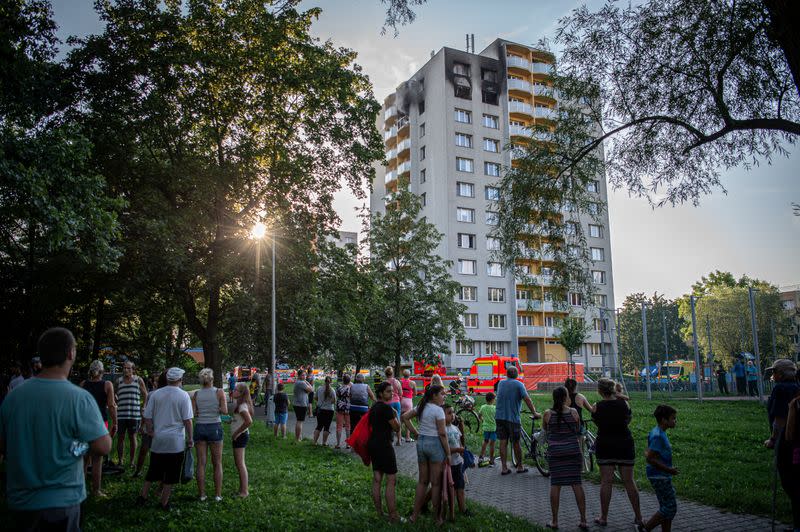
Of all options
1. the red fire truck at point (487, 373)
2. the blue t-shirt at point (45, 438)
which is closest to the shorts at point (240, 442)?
the blue t-shirt at point (45, 438)

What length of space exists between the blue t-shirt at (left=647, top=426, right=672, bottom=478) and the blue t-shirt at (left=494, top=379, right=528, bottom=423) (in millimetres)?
4511

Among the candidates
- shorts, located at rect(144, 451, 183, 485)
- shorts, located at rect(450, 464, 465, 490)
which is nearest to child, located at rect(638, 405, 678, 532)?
shorts, located at rect(450, 464, 465, 490)

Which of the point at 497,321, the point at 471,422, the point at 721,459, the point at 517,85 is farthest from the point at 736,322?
the point at 721,459

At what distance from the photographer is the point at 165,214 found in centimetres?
2108

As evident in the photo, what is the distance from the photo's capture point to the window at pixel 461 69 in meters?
63.9

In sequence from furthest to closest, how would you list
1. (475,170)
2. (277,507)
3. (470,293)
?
(475,170), (470,293), (277,507)

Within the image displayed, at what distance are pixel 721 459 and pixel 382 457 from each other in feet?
28.3

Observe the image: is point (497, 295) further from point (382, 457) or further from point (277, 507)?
point (382, 457)

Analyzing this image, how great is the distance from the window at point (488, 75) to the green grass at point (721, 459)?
50.7 m

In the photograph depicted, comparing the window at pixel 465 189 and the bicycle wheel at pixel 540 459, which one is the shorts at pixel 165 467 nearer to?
the bicycle wheel at pixel 540 459

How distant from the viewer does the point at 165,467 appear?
26.7 ft

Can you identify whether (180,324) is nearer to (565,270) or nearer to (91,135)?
(91,135)

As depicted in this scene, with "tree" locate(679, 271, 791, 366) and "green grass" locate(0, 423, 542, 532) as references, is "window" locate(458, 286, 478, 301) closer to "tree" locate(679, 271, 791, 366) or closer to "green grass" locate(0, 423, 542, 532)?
"tree" locate(679, 271, 791, 366)

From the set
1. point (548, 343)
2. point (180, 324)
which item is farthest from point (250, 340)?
point (548, 343)
